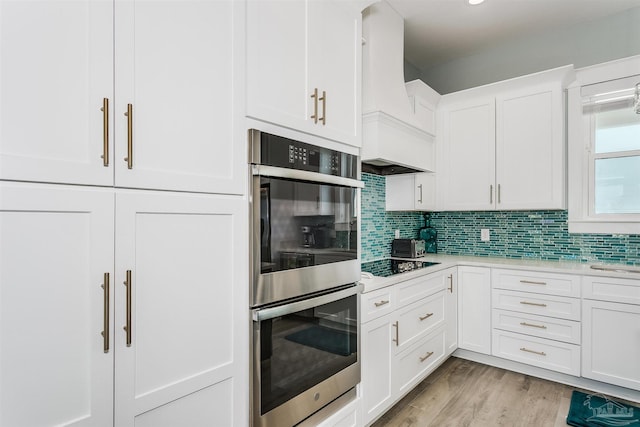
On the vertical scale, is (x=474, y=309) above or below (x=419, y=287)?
below

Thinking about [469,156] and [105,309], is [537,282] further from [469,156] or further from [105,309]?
[105,309]

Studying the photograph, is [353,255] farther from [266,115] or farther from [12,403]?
[12,403]

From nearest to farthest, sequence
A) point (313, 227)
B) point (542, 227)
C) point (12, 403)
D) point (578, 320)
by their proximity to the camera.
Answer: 1. point (12, 403)
2. point (313, 227)
3. point (578, 320)
4. point (542, 227)

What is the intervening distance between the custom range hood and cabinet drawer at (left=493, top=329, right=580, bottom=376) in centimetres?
157

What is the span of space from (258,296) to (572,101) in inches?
125

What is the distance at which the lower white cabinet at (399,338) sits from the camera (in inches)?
79.7

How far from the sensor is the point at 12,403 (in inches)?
32.5

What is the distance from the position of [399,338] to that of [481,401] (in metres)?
0.79

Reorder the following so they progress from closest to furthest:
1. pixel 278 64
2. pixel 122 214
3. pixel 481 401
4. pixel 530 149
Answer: pixel 122 214
pixel 278 64
pixel 481 401
pixel 530 149

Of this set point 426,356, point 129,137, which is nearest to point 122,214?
point 129,137

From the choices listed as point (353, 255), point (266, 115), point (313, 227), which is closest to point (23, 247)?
point (266, 115)

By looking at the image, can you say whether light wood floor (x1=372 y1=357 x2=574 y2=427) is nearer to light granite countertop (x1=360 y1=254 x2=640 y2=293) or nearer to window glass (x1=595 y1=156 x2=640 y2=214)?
light granite countertop (x1=360 y1=254 x2=640 y2=293)

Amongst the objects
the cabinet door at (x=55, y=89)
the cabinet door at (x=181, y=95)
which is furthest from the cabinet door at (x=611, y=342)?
the cabinet door at (x=55, y=89)

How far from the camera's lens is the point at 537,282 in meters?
2.78
